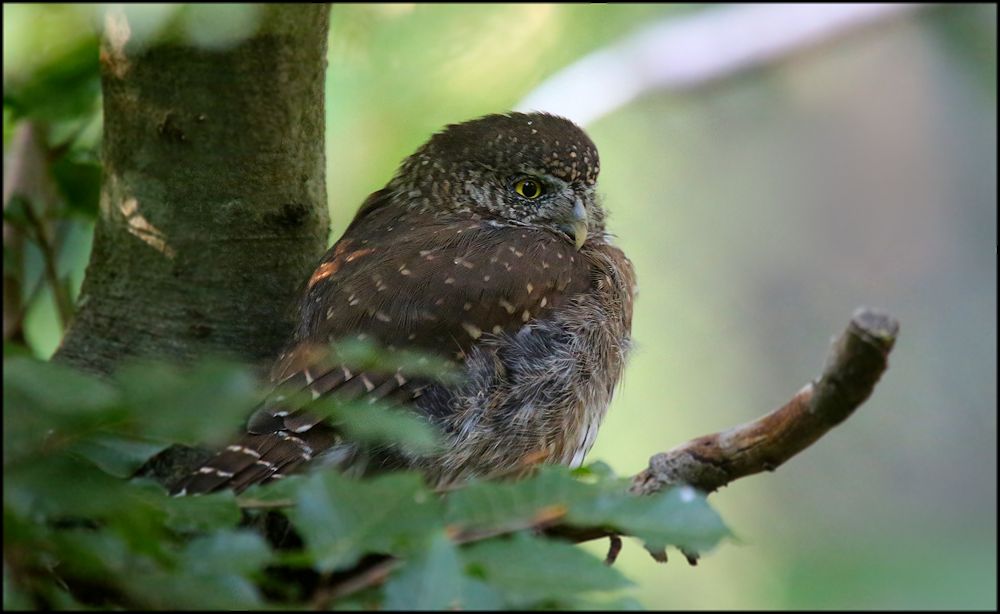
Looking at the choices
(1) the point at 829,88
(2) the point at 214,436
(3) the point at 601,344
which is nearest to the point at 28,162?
(3) the point at 601,344

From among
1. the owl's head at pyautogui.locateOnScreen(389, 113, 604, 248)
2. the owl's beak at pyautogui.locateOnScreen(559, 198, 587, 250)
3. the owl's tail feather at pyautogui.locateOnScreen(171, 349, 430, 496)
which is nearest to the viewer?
the owl's tail feather at pyautogui.locateOnScreen(171, 349, 430, 496)

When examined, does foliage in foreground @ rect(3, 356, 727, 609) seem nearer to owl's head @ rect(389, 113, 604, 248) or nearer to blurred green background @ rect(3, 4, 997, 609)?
owl's head @ rect(389, 113, 604, 248)

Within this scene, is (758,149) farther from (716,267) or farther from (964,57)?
(964,57)

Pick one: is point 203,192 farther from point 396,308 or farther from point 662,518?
point 662,518

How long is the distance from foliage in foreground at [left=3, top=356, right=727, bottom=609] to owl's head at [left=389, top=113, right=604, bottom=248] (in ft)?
6.44

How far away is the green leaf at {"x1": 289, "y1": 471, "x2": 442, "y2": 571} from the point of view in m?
1.09

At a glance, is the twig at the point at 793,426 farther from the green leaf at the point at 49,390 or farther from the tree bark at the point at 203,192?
the tree bark at the point at 203,192

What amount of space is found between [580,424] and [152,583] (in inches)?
68.8

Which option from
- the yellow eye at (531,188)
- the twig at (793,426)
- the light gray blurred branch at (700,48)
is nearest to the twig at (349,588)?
the twig at (793,426)

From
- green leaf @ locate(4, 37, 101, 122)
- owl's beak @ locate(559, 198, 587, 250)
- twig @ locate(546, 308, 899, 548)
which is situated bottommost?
twig @ locate(546, 308, 899, 548)

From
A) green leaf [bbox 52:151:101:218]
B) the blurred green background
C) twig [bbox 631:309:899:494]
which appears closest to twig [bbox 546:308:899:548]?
twig [bbox 631:309:899:494]

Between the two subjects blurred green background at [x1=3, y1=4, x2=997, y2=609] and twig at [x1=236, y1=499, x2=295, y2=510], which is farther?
blurred green background at [x1=3, y1=4, x2=997, y2=609]

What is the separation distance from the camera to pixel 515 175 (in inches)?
126

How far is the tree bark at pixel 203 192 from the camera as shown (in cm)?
246
